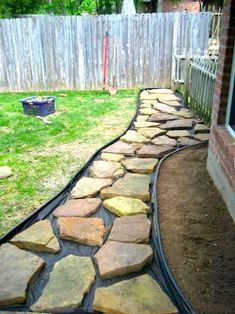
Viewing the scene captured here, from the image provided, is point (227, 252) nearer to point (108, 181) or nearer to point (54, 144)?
point (108, 181)

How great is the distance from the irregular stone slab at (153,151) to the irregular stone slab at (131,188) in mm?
582

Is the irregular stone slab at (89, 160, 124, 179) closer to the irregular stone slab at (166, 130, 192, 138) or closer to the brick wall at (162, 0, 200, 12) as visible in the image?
the irregular stone slab at (166, 130, 192, 138)

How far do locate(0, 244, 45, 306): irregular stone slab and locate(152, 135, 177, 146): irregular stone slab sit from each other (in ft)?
8.77

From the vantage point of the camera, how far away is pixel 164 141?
15.6 ft

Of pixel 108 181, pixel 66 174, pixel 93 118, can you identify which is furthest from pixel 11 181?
pixel 93 118

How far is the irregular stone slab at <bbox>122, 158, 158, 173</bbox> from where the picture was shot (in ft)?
12.7

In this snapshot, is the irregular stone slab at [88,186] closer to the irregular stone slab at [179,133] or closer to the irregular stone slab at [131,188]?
the irregular stone slab at [131,188]

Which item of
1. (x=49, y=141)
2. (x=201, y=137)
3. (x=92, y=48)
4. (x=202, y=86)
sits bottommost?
(x=49, y=141)

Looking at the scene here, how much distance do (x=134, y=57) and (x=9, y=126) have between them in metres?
3.81

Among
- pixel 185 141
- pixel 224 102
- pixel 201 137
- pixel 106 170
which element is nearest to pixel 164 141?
pixel 185 141

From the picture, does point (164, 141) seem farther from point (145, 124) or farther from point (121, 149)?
point (145, 124)

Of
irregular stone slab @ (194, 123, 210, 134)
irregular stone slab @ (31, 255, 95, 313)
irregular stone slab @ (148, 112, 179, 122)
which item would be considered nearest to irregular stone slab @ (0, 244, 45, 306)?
irregular stone slab @ (31, 255, 95, 313)

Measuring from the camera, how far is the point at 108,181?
3627 mm

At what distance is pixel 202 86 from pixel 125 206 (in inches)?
135
